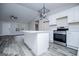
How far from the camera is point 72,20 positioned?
270 cm

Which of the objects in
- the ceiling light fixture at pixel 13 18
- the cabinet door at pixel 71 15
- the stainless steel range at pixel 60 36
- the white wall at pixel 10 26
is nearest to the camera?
the ceiling light fixture at pixel 13 18

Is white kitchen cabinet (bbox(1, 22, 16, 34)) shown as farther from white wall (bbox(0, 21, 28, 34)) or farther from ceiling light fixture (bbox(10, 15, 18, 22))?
ceiling light fixture (bbox(10, 15, 18, 22))

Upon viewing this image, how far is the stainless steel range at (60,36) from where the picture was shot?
2.96m

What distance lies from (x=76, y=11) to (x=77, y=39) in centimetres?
110

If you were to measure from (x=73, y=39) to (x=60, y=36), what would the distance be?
679mm

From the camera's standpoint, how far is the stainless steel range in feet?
9.71

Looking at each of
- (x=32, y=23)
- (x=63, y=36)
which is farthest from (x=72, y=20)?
(x=32, y=23)

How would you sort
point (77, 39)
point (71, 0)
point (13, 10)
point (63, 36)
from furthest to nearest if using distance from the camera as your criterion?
point (63, 36) → point (77, 39) → point (13, 10) → point (71, 0)

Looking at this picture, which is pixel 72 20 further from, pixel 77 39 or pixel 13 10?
pixel 13 10

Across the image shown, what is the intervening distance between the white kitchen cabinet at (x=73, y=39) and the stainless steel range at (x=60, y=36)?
0.64 ft

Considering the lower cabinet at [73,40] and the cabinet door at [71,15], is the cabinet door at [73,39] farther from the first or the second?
the cabinet door at [71,15]

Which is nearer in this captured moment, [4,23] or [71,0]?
[71,0]

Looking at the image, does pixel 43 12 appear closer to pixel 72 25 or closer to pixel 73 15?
pixel 73 15

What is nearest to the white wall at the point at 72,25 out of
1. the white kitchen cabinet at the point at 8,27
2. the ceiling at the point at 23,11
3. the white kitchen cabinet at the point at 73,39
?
the white kitchen cabinet at the point at 73,39
